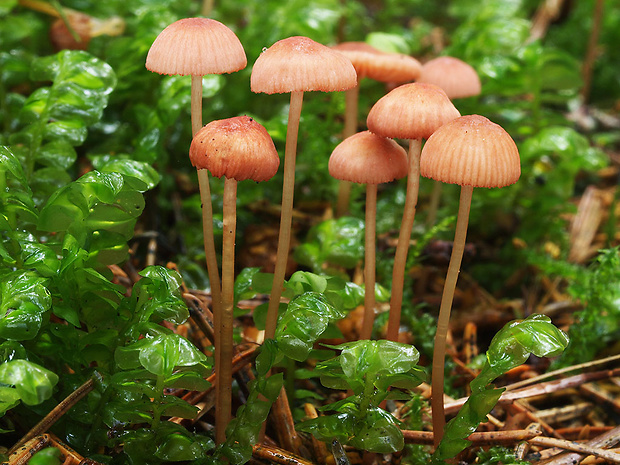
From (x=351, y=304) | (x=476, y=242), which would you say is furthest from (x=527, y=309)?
(x=351, y=304)

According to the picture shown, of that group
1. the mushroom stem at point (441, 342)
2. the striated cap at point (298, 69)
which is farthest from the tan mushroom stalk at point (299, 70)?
the mushroom stem at point (441, 342)

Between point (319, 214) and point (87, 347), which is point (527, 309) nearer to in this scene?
point (319, 214)

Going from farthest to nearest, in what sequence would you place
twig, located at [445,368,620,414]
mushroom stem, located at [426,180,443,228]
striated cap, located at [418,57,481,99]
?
mushroom stem, located at [426,180,443,228] → striated cap, located at [418,57,481,99] → twig, located at [445,368,620,414]

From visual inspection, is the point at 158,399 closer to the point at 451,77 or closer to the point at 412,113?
the point at 412,113

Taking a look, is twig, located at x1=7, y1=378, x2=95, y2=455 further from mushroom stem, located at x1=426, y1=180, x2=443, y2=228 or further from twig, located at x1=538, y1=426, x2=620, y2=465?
mushroom stem, located at x1=426, y1=180, x2=443, y2=228

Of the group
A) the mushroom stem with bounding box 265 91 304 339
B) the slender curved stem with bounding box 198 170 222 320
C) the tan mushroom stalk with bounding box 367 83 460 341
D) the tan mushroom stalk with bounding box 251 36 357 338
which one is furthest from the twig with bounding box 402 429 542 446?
the tan mushroom stalk with bounding box 251 36 357 338

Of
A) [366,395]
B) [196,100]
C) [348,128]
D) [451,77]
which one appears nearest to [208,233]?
[196,100]

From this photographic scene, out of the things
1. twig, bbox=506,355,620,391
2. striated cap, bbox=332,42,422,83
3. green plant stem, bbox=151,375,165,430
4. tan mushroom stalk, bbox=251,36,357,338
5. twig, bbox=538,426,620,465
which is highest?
tan mushroom stalk, bbox=251,36,357,338
